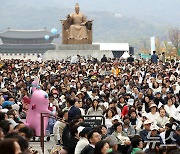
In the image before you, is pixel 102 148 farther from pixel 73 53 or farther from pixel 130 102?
pixel 73 53

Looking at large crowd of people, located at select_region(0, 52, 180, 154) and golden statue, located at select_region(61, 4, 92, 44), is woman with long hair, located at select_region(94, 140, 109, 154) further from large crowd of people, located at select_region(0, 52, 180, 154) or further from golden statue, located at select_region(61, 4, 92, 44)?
golden statue, located at select_region(61, 4, 92, 44)

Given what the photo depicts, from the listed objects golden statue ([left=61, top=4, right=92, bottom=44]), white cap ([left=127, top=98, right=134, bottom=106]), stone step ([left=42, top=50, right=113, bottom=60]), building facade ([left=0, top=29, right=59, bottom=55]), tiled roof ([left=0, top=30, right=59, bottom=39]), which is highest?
tiled roof ([left=0, top=30, right=59, bottom=39])

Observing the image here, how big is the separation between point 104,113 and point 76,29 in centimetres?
2721

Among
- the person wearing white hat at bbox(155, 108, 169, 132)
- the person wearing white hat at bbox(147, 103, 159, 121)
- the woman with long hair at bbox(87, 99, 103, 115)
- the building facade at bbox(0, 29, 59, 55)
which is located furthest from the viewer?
the building facade at bbox(0, 29, 59, 55)

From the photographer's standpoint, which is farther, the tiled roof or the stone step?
the tiled roof

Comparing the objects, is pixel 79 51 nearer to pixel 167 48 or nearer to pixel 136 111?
pixel 136 111

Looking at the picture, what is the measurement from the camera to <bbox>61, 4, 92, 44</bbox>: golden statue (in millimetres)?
42406

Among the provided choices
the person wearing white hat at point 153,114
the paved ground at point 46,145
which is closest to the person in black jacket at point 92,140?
the paved ground at point 46,145

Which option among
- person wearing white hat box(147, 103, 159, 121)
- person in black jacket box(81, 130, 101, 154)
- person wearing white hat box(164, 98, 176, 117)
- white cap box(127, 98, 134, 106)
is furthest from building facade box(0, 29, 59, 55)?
person in black jacket box(81, 130, 101, 154)

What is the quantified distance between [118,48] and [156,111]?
64.1 m

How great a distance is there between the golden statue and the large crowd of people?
14464mm

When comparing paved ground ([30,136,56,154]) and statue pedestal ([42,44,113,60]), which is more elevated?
statue pedestal ([42,44,113,60])

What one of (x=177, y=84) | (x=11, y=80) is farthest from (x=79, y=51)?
(x=177, y=84)

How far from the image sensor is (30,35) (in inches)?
3777
